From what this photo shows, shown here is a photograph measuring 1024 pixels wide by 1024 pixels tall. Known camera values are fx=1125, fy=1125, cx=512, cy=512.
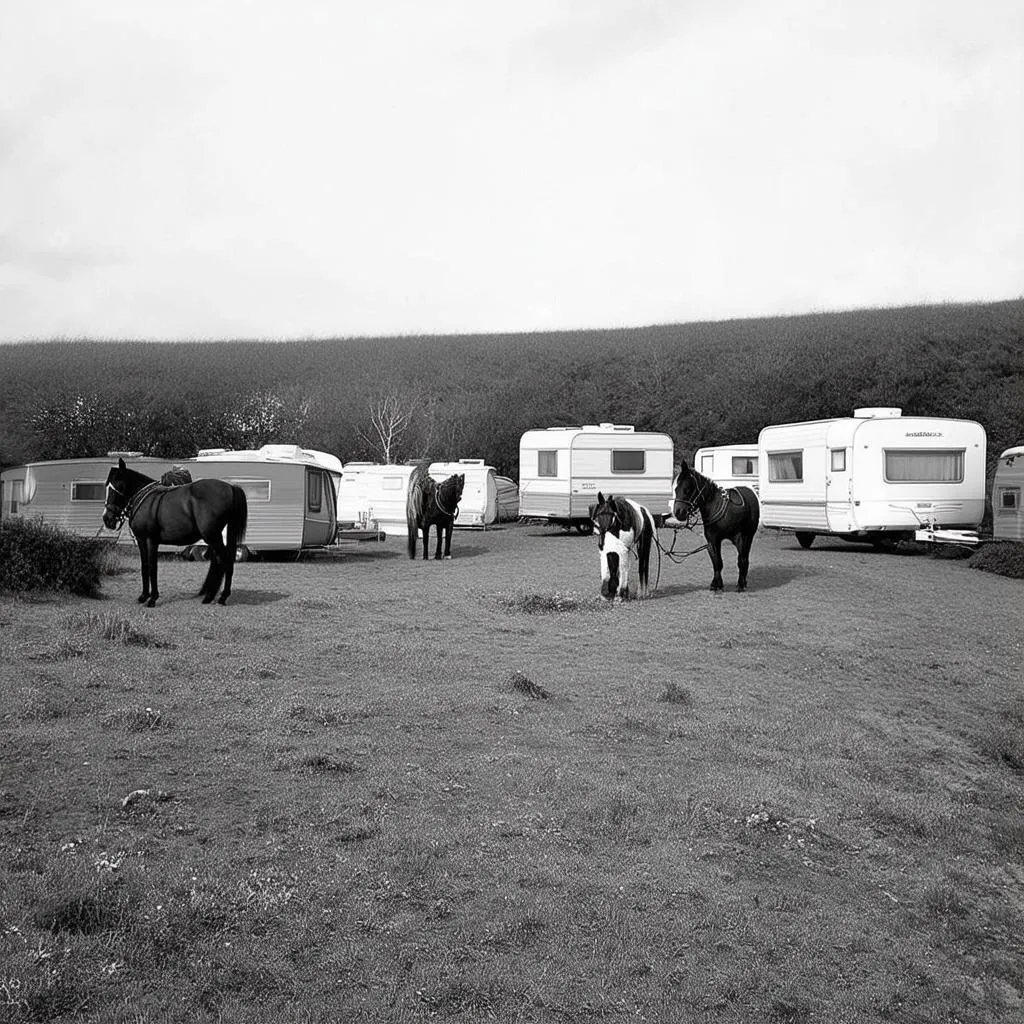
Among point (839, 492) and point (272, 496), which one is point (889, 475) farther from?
point (272, 496)

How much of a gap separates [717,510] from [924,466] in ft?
25.1

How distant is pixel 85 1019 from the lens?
3.57 m

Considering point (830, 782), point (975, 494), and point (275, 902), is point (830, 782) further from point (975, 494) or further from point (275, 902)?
point (975, 494)

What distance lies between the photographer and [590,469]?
2736cm

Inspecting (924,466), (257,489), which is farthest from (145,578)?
(924,466)

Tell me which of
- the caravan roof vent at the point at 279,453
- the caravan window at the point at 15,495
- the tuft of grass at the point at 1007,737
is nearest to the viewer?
the tuft of grass at the point at 1007,737

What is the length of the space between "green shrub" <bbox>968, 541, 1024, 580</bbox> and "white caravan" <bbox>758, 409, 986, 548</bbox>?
1.59m

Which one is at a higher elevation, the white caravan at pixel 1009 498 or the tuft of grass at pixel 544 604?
the white caravan at pixel 1009 498

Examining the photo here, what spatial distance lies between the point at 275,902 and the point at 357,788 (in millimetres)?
1538

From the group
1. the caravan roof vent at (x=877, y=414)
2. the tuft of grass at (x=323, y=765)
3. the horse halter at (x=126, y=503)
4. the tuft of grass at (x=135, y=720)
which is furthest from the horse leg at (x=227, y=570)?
the caravan roof vent at (x=877, y=414)

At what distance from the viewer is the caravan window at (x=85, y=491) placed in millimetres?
21531

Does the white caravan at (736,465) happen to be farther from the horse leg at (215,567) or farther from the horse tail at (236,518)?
the horse leg at (215,567)

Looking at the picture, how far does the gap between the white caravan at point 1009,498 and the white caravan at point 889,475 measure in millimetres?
1149

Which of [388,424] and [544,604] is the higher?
[388,424]
